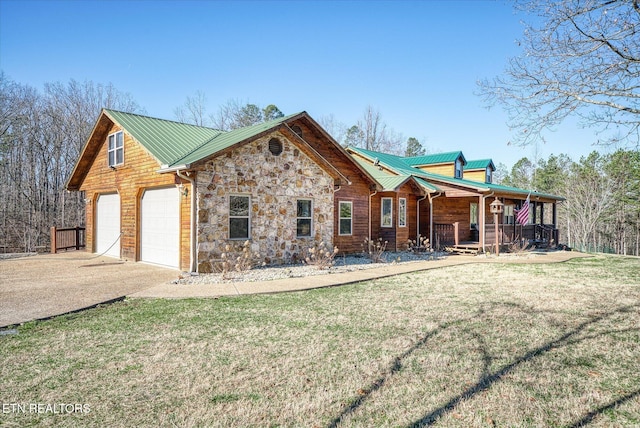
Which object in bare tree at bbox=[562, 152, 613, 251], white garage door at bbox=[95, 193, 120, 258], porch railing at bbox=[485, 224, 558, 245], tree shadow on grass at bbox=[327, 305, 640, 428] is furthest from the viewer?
bare tree at bbox=[562, 152, 613, 251]

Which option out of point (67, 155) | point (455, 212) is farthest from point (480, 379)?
point (67, 155)

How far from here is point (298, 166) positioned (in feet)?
43.3

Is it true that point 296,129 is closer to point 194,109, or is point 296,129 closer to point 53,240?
point 53,240

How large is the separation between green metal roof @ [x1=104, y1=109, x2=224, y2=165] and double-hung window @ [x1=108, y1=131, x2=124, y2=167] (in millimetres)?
824

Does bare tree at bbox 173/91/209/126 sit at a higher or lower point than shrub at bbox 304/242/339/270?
higher

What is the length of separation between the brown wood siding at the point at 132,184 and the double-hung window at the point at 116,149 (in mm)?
247

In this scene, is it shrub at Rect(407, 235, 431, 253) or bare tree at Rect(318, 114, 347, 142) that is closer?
shrub at Rect(407, 235, 431, 253)

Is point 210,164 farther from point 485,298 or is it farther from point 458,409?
point 458,409

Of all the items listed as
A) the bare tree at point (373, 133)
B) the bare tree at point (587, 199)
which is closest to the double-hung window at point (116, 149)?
the bare tree at point (373, 133)

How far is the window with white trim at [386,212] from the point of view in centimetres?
1816

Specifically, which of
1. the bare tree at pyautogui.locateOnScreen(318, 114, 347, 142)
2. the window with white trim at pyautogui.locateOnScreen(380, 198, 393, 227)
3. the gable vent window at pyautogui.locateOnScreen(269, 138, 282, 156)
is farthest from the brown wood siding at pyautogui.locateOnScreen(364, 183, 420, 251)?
the bare tree at pyautogui.locateOnScreen(318, 114, 347, 142)

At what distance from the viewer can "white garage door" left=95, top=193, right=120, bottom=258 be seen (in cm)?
1515

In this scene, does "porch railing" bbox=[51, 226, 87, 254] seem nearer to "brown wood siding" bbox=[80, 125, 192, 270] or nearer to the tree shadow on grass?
"brown wood siding" bbox=[80, 125, 192, 270]

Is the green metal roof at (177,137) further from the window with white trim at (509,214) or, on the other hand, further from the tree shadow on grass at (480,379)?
the window with white trim at (509,214)
